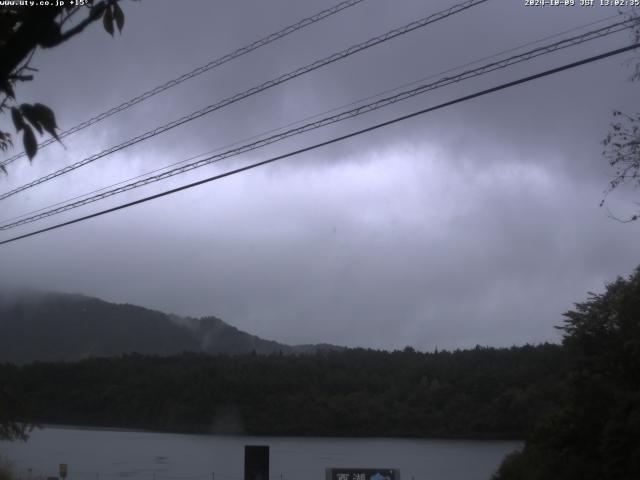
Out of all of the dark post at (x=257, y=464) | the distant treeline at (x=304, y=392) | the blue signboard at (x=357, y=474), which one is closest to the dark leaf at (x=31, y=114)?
the dark post at (x=257, y=464)

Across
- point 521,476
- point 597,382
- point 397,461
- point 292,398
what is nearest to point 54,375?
point 292,398

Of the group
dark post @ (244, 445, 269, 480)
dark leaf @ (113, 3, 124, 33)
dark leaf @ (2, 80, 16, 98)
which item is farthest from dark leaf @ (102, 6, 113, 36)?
dark post @ (244, 445, 269, 480)

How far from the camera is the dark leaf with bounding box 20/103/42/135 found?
397 cm

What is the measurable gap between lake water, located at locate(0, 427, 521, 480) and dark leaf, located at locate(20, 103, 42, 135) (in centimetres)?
2661

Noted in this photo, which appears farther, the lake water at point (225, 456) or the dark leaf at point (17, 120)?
the lake water at point (225, 456)

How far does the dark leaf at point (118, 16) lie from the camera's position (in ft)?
14.7

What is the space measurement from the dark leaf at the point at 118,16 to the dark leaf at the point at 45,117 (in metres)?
0.84

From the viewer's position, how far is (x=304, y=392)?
47.0 metres

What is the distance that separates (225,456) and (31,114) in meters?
34.7

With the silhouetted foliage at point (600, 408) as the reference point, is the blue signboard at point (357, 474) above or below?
below

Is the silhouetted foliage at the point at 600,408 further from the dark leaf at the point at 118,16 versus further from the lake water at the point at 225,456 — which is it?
the dark leaf at the point at 118,16

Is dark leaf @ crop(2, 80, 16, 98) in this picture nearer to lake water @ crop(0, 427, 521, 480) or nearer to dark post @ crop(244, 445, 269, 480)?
dark post @ crop(244, 445, 269, 480)

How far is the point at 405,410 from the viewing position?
42344 millimetres

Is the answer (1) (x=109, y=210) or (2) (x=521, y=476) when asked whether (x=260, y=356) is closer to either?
(2) (x=521, y=476)
